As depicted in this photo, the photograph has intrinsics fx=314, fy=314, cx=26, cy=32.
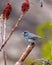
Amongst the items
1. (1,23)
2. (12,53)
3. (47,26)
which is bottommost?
(12,53)

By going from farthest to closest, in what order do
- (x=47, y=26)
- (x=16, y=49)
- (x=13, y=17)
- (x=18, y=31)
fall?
(x=13, y=17) → (x=18, y=31) → (x=16, y=49) → (x=47, y=26)

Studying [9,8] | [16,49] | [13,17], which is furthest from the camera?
[13,17]

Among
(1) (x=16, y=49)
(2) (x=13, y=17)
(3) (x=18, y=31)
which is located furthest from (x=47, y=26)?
(2) (x=13, y=17)

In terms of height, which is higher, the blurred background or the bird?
the bird

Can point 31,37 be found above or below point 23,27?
above

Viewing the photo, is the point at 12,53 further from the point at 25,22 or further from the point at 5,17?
the point at 5,17

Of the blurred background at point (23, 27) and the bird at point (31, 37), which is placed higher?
the bird at point (31, 37)

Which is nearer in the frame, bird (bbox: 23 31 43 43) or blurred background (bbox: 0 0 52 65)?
bird (bbox: 23 31 43 43)

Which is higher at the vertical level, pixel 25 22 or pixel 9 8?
pixel 9 8

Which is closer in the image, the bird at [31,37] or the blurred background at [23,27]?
the bird at [31,37]

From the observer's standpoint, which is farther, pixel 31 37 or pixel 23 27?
pixel 23 27

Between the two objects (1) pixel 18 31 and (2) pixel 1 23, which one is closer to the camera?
(2) pixel 1 23
